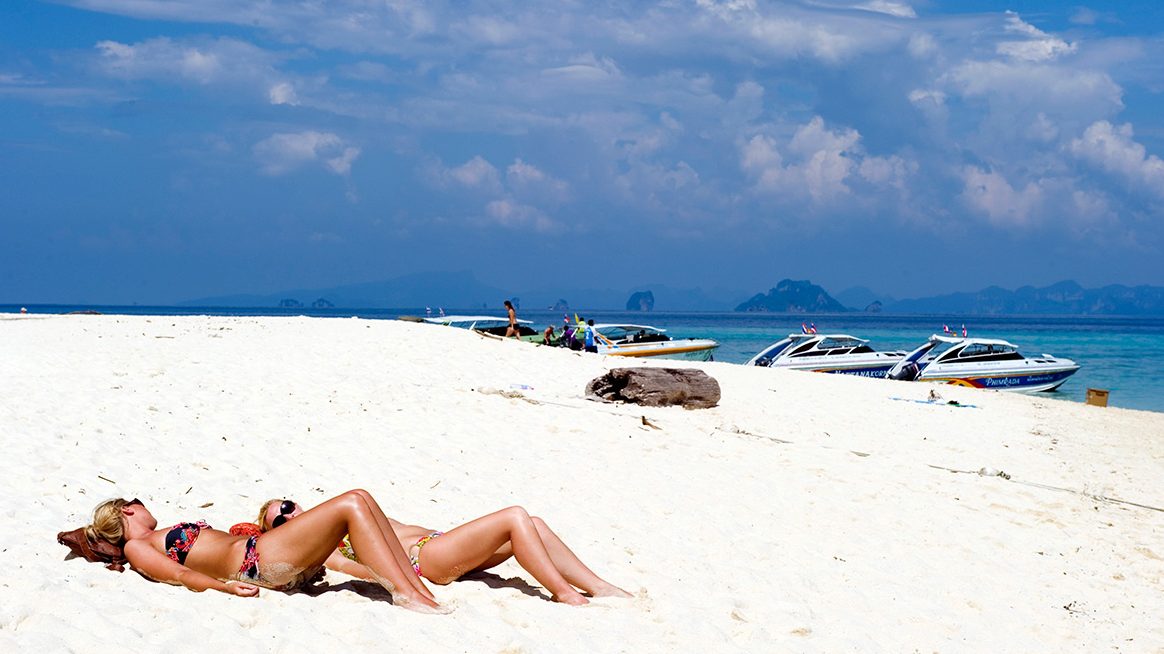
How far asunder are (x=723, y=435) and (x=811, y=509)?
3.31 m

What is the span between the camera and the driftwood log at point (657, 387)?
15.1 metres

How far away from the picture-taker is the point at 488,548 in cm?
593

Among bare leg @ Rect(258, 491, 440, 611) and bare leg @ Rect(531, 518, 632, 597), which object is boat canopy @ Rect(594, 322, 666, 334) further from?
bare leg @ Rect(258, 491, 440, 611)

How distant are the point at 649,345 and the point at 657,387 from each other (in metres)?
16.9

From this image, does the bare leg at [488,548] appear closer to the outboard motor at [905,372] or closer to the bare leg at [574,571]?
the bare leg at [574,571]

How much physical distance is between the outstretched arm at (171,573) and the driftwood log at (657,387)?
1009 cm

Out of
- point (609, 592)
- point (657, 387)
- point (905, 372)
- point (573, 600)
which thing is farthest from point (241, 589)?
point (905, 372)

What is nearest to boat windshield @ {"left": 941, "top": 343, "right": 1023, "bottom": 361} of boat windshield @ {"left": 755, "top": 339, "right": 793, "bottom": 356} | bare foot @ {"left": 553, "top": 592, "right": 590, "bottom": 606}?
boat windshield @ {"left": 755, "top": 339, "right": 793, "bottom": 356}

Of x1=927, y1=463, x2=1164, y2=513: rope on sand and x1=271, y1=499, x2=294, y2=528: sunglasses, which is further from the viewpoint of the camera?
x1=927, y1=463, x2=1164, y2=513: rope on sand

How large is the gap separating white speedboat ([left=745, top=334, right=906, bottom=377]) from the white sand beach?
553 inches

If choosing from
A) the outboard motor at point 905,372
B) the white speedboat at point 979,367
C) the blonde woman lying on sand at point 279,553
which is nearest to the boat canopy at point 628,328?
the outboard motor at point 905,372

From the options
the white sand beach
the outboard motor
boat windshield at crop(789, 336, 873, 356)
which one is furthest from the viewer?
boat windshield at crop(789, 336, 873, 356)

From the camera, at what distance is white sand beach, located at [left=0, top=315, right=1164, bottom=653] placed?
5.16 meters

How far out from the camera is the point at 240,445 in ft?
30.0
